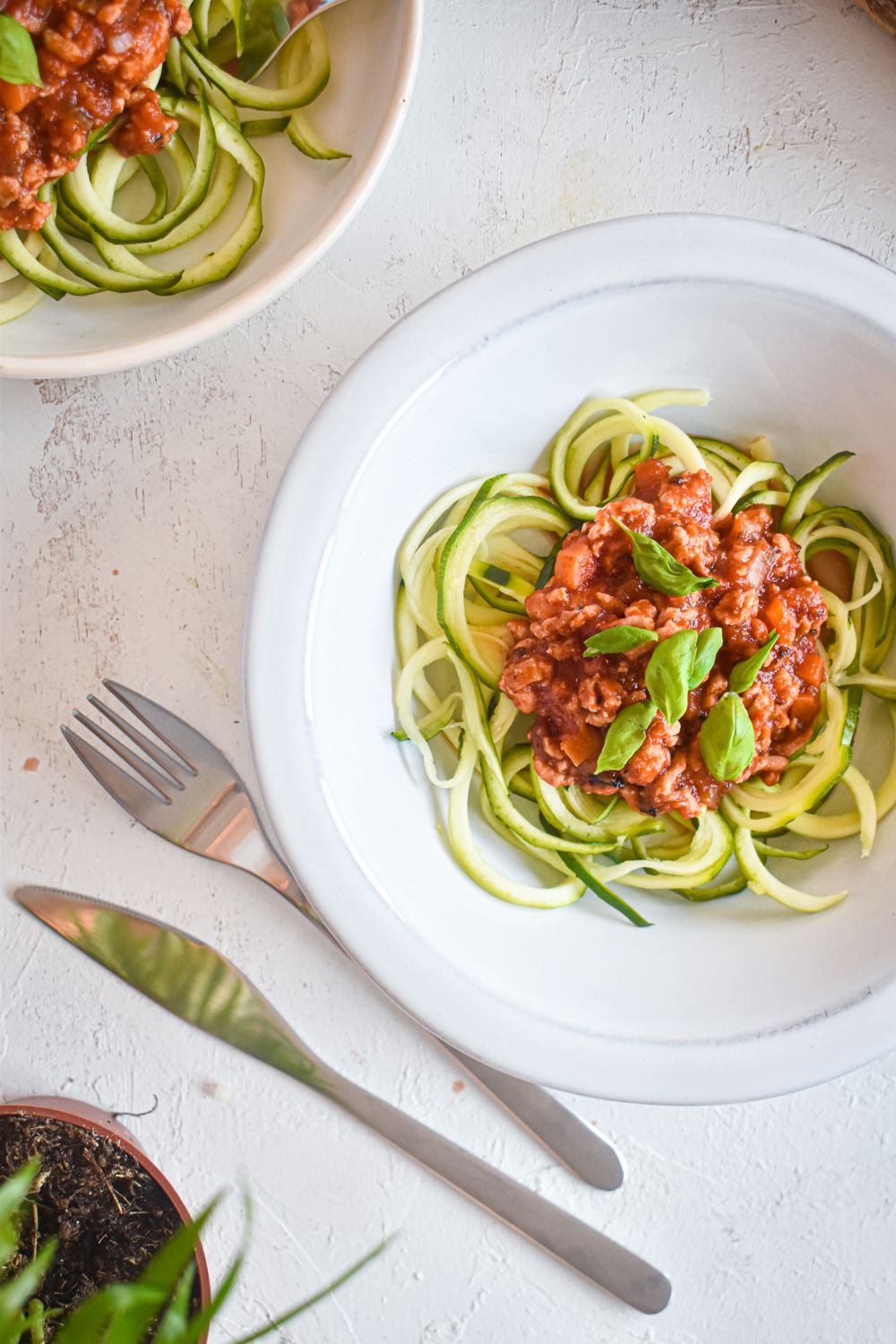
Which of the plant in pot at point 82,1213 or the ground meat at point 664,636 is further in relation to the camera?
the plant in pot at point 82,1213

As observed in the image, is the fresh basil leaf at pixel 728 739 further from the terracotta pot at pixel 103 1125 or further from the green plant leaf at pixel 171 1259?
the terracotta pot at pixel 103 1125

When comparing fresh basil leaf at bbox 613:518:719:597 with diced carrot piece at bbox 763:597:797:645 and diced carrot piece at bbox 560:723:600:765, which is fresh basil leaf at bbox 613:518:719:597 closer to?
diced carrot piece at bbox 763:597:797:645

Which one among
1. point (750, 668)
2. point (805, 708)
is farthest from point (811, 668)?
point (750, 668)

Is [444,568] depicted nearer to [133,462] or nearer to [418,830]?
[418,830]

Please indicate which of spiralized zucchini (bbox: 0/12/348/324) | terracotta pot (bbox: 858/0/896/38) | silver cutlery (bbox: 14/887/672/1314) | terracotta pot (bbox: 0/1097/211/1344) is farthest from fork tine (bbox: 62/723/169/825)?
terracotta pot (bbox: 858/0/896/38)

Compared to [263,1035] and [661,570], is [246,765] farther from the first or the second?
[661,570]

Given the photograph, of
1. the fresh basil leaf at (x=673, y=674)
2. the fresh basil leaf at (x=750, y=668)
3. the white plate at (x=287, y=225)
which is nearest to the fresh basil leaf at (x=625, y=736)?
the fresh basil leaf at (x=673, y=674)

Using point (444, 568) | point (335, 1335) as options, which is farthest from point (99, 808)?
point (335, 1335)
